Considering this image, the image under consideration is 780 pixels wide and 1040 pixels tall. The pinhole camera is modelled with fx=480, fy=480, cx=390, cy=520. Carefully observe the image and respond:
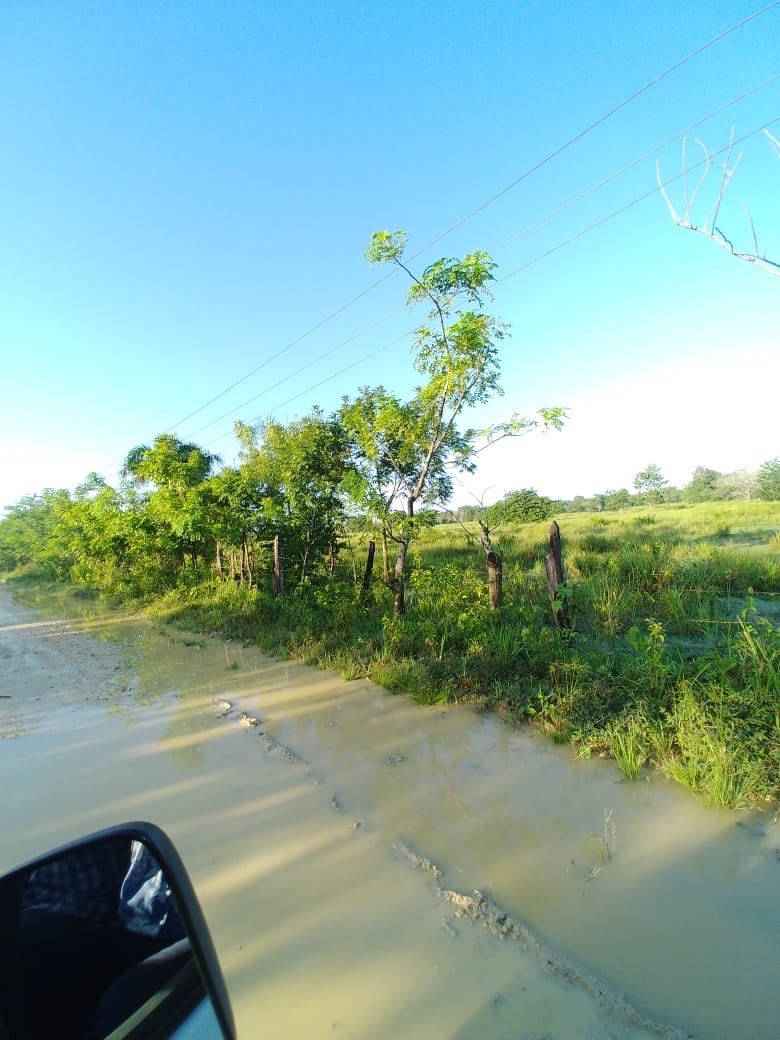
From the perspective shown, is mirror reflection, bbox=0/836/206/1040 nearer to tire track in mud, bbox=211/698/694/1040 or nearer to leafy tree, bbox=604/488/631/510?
tire track in mud, bbox=211/698/694/1040

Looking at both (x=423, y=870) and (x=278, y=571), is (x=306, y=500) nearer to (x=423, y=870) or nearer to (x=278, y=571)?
(x=278, y=571)

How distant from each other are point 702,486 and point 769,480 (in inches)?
496

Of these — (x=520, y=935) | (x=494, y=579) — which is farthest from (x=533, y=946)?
(x=494, y=579)

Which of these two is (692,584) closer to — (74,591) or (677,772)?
(677,772)

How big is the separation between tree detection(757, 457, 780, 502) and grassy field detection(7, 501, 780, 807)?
45769 mm

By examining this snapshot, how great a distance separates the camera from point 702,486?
209 ft

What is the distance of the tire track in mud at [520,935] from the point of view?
1817mm

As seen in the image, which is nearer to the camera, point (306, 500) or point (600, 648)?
point (600, 648)

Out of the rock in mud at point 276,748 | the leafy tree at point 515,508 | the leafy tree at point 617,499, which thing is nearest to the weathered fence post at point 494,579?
the leafy tree at point 515,508

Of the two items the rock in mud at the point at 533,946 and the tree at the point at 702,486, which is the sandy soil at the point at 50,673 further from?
the tree at the point at 702,486

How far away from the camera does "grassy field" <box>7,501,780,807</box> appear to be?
11.8ft

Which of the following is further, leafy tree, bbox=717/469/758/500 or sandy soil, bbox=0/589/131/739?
leafy tree, bbox=717/469/758/500

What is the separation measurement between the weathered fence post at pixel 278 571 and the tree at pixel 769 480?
4998cm

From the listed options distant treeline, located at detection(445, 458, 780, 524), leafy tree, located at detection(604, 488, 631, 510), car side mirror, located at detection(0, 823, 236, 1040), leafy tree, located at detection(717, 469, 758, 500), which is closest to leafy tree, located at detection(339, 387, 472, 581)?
car side mirror, located at detection(0, 823, 236, 1040)
